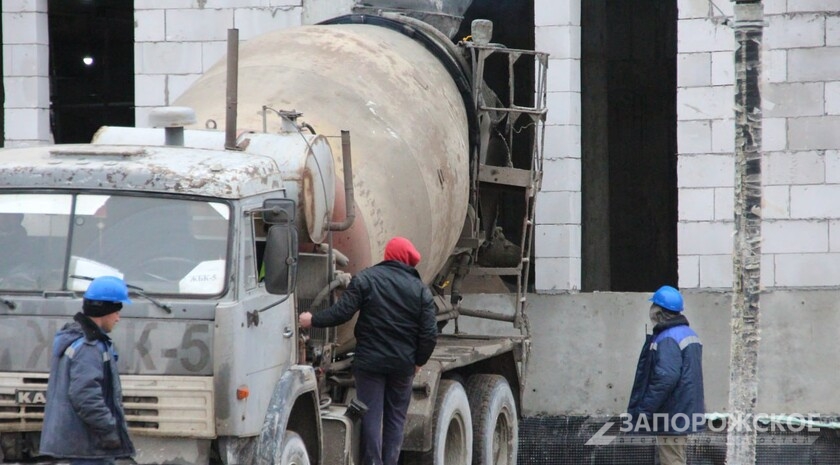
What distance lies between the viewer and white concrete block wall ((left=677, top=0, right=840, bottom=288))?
521 inches

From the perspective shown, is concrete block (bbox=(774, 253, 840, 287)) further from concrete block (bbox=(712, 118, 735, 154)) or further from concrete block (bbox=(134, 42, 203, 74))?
concrete block (bbox=(134, 42, 203, 74))

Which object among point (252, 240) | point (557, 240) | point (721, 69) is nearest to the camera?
point (252, 240)

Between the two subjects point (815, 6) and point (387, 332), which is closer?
point (387, 332)

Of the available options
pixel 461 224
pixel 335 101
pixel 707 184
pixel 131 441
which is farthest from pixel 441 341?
pixel 131 441

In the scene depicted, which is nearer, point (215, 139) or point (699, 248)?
point (215, 139)

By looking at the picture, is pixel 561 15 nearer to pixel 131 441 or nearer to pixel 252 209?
pixel 252 209

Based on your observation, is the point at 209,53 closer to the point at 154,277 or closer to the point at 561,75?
the point at 561,75

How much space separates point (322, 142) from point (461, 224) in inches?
110

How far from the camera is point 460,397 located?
32.3 ft

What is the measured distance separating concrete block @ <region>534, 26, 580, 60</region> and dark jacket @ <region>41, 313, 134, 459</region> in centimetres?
848

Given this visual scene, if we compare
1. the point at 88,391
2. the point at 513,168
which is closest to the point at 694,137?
the point at 513,168

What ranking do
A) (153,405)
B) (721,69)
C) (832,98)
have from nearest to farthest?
(153,405), (832,98), (721,69)

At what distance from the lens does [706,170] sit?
531 inches

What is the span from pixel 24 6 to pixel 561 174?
6.05 meters
